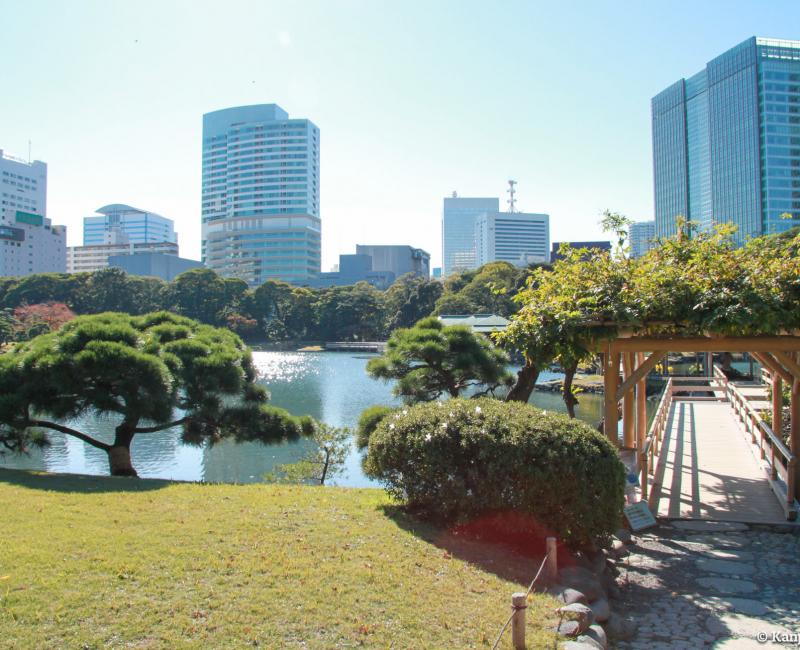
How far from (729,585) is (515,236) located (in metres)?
170

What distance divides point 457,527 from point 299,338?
238 feet

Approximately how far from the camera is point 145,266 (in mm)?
120000

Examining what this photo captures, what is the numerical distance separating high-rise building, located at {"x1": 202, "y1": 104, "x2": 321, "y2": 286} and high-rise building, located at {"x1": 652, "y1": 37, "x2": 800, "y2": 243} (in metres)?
68.7

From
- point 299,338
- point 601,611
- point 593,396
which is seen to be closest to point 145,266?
point 299,338

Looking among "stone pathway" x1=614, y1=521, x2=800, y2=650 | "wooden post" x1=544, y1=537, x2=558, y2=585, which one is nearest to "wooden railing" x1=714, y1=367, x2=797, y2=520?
"stone pathway" x1=614, y1=521, x2=800, y2=650

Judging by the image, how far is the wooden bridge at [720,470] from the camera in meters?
7.90

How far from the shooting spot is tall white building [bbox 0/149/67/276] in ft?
354

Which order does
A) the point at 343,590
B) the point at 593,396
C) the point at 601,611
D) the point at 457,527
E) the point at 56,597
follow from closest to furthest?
the point at 56,597 → the point at 343,590 → the point at 601,611 → the point at 457,527 → the point at 593,396

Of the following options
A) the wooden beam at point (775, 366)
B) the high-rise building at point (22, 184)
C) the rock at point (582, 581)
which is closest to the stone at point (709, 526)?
the wooden beam at point (775, 366)

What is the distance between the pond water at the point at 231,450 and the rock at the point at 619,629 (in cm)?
841

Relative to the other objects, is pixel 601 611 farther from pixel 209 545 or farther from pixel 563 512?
pixel 209 545

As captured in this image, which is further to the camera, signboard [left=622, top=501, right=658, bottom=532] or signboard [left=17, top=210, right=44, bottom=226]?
signboard [left=17, top=210, right=44, bottom=226]

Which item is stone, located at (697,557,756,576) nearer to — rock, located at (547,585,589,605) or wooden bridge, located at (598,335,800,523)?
wooden bridge, located at (598,335,800,523)

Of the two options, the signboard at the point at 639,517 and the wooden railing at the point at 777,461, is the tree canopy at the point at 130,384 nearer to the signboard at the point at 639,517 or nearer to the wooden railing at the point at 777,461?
the signboard at the point at 639,517
